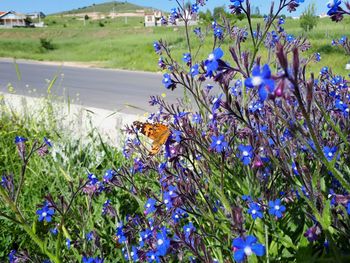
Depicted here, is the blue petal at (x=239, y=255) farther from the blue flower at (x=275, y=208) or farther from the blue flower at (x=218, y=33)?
the blue flower at (x=218, y=33)

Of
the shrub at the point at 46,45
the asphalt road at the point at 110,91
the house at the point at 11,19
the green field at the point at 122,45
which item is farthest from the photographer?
the house at the point at 11,19

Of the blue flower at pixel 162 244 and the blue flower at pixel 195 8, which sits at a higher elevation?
the blue flower at pixel 195 8

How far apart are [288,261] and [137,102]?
9.16 metres

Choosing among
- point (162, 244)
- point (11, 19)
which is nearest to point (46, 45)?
point (162, 244)

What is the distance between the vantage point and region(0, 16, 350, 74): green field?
63.6ft

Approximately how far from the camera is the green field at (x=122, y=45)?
763 inches

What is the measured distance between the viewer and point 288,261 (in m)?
1.91

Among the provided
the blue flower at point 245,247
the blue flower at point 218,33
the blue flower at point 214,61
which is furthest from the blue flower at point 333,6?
the blue flower at point 218,33

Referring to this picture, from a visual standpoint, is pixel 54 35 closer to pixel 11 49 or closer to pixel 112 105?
pixel 11 49

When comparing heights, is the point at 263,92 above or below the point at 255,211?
A: above

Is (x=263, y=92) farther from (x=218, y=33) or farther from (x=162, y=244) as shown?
(x=218, y=33)

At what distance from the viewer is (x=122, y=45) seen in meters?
37.0

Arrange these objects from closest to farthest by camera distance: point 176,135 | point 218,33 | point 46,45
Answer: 1. point 176,135
2. point 218,33
3. point 46,45

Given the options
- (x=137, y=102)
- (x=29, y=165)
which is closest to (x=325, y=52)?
(x=137, y=102)
